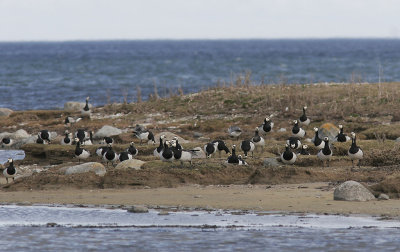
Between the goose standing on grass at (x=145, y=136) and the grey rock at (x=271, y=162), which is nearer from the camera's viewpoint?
the grey rock at (x=271, y=162)

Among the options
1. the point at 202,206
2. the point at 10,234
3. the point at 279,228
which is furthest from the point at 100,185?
the point at 279,228

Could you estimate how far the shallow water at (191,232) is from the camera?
585 inches

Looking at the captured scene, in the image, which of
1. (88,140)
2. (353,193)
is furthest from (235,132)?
(353,193)

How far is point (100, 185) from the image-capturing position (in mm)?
21219

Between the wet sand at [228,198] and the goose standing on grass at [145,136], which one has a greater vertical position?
the wet sand at [228,198]

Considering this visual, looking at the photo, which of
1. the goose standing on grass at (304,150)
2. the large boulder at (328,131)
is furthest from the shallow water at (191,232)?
the large boulder at (328,131)

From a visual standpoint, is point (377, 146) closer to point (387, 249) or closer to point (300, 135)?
point (300, 135)

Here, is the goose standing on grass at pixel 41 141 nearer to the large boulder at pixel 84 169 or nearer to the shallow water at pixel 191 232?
the large boulder at pixel 84 169

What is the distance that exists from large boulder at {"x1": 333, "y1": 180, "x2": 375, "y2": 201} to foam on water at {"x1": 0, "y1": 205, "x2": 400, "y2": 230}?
145 cm

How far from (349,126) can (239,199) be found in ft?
43.2

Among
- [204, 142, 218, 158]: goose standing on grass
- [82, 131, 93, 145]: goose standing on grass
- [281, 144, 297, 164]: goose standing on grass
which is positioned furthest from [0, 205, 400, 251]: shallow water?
[82, 131, 93, 145]: goose standing on grass

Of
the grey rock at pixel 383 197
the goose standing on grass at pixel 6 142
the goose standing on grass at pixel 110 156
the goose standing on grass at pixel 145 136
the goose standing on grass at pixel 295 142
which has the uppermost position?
the grey rock at pixel 383 197

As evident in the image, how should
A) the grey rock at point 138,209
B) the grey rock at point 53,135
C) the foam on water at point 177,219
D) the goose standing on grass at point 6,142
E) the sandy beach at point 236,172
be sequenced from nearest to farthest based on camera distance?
the foam on water at point 177,219, the grey rock at point 138,209, the sandy beach at point 236,172, the grey rock at point 53,135, the goose standing on grass at point 6,142

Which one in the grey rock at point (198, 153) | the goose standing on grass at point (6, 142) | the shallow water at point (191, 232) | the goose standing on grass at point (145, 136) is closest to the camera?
the shallow water at point (191, 232)
